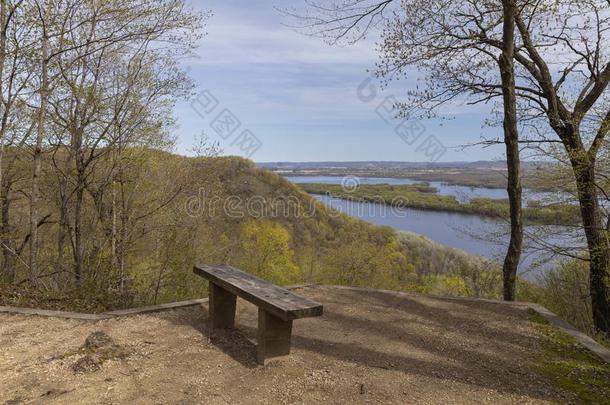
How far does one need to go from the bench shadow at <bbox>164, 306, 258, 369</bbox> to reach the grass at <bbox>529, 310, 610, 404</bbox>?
7.54 ft

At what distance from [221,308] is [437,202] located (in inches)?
796

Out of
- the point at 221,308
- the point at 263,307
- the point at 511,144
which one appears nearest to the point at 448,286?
the point at 511,144

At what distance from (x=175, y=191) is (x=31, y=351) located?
6.86 m

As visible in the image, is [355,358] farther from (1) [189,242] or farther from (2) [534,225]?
(1) [189,242]

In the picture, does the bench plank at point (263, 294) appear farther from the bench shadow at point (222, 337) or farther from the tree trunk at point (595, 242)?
the tree trunk at point (595, 242)

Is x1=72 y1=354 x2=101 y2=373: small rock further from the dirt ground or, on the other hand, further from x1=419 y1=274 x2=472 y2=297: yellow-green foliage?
x1=419 y1=274 x2=472 y2=297: yellow-green foliage

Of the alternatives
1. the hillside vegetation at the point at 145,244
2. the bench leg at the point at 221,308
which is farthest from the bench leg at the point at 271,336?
the hillside vegetation at the point at 145,244

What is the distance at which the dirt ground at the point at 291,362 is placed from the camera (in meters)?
2.81

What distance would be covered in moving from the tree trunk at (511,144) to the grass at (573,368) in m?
2.40

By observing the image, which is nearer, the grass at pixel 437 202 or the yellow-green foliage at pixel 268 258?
the grass at pixel 437 202

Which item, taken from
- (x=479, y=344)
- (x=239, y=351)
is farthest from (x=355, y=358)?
(x=479, y=344)

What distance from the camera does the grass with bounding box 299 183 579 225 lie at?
7344 mm


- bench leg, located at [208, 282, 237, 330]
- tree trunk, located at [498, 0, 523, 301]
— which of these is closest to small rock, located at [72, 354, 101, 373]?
bench leg, located at [208, 282, 237, 330]

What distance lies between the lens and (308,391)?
9.46 feet
